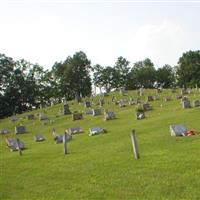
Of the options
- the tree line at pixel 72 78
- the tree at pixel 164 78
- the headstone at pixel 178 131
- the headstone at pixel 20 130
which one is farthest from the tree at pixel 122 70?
the headstone at pixel 178 131

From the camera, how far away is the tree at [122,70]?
13225 centimetres

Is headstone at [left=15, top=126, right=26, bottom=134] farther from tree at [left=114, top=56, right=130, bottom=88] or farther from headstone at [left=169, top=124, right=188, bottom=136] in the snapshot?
tree at [left=114, top=56, right=130, bottom=88]

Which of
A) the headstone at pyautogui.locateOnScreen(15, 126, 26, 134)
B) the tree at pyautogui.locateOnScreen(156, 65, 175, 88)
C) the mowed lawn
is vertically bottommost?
the mowed lawn

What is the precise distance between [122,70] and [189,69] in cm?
2077

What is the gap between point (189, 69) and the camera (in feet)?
409

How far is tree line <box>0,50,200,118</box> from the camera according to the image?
375ft

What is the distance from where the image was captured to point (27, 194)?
1786 centimetres

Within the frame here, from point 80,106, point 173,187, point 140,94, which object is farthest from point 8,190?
point 140,94

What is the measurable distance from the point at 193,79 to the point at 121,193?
110006 millimetres

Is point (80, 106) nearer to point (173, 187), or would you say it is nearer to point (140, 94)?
point (140, 94)

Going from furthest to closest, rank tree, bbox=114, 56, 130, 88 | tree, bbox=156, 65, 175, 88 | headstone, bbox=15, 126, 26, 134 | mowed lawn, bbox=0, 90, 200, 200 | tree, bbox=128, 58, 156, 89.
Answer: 1. tree, bbox=156, 65, 175, 88
2. tree, bbox=128, 58, 156, 89
3. tree, bbox=114, 56, 130, 88
4. headstone, bbox=15, 126, 26, 134
5. mowed lawn, bbox=0, 90, 200, 200

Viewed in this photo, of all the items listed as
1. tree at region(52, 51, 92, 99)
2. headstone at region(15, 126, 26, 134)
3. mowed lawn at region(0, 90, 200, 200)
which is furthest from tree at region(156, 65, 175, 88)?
mowed lawn at region(0, 90, 200, 200)

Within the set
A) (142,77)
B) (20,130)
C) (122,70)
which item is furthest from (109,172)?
(142,77)

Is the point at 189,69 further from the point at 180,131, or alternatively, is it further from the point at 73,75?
the point at 180,131
